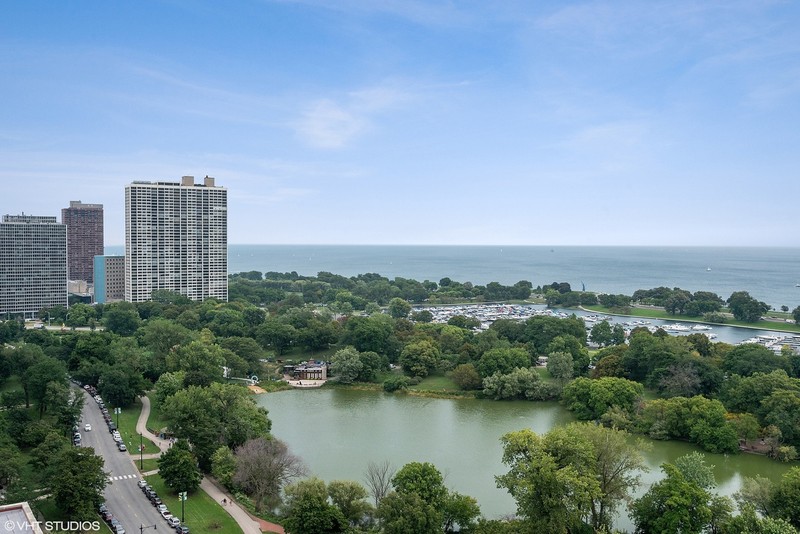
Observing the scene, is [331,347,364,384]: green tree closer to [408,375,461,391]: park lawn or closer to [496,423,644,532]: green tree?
[408,375,461,391]: park lawn

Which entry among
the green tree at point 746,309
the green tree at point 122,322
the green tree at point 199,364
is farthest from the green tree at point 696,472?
the green tree at point 746,309

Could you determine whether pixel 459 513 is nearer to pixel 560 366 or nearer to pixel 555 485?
pixel 555 485

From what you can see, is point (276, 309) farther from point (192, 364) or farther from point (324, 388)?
point (192, 364)

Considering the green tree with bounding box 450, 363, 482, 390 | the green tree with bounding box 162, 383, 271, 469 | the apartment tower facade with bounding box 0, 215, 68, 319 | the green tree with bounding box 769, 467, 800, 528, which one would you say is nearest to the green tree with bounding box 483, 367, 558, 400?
the green tree with bounding box 450, 363, 482, 390

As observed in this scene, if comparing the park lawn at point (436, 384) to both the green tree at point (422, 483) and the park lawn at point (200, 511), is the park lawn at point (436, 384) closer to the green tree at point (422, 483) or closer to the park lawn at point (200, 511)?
the park lawn at point (200, 511)

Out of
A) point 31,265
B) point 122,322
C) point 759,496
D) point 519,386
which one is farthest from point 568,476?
point 31,265

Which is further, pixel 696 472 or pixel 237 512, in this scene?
pixel 237 512
